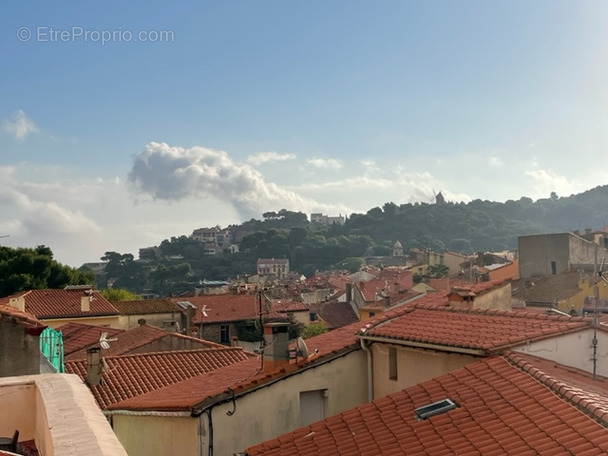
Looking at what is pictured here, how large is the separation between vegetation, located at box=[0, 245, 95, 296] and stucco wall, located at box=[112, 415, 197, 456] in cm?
3551

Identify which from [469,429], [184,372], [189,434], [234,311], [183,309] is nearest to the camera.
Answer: [469,429]

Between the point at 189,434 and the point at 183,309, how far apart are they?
32.1 m

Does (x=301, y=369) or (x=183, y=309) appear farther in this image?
(x=183, y=309)

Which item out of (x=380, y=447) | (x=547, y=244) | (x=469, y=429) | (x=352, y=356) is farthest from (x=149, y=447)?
(x=547, y=244)

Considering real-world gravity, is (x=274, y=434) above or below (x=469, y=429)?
below

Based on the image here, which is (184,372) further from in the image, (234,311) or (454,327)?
(234,311)

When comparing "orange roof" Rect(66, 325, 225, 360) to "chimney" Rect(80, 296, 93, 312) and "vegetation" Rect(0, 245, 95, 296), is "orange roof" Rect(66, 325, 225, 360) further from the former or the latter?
"vegetation" Rect(0, 245, 95, 296)

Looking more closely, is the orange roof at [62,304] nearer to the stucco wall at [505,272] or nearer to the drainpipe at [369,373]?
the drainpipe at [369,373]

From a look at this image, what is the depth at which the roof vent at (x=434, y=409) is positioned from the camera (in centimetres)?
852

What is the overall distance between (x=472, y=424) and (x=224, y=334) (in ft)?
127

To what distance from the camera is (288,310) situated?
48281 millimetres

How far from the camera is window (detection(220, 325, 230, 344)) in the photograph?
45375 millimetres

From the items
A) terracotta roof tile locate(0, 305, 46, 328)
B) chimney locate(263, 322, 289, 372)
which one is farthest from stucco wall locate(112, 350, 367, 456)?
terracotta roof tile locate(0, 305, 46, 328)

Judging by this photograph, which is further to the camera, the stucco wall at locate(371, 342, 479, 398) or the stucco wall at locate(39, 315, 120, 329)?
the stucco wall at locate(39, 315, 120, 329)
